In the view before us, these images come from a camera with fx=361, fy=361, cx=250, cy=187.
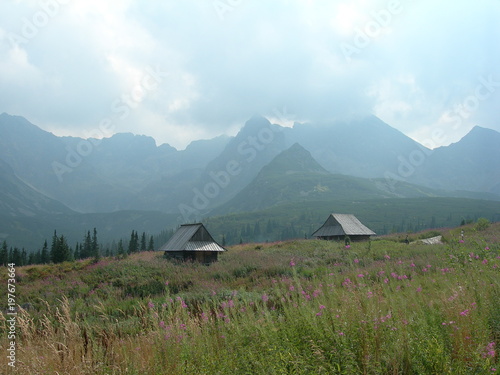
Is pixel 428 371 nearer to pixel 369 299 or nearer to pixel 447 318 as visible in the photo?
pixel 447 318

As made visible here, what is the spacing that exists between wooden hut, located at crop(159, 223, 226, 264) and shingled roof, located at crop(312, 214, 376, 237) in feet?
81.3

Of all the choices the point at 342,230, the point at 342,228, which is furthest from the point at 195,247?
the point at 342,228

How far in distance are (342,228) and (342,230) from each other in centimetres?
46

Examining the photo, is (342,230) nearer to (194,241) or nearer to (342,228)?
(342,228)

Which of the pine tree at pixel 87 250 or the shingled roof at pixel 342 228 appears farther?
the pine tree at pixel 87 250

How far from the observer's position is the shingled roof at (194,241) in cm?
→ 3381

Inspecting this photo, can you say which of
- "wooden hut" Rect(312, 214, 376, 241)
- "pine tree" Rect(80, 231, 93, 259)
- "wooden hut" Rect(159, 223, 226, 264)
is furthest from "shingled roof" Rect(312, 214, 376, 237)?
"pine tree" Rect(80, 231, 93, 259)

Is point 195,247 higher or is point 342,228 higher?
point 342,228

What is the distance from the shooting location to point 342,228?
176 ft

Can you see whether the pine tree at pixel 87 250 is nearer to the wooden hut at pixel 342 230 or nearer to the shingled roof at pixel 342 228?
the shingled roof at pixel 342 228

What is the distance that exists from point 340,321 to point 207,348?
7.09 feet

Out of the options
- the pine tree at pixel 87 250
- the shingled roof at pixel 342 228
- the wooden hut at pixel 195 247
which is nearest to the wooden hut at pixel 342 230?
the shingled roof at pixel 342 228

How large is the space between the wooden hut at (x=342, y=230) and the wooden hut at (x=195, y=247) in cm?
2475

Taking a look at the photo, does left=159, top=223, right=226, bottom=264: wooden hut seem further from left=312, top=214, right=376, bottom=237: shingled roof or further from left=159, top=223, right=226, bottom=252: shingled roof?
left=312, top=214, right=376, bottom=237: shingled roof
